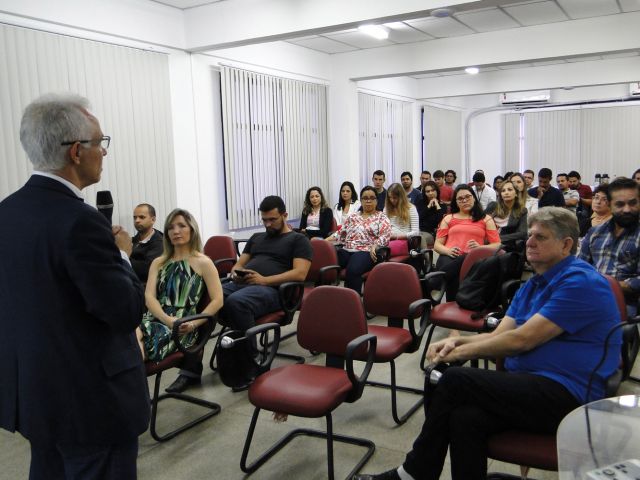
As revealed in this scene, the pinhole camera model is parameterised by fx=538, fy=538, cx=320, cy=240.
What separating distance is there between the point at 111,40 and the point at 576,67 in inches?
316

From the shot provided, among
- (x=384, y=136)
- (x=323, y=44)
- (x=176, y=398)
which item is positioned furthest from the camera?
(x=384, y=136)

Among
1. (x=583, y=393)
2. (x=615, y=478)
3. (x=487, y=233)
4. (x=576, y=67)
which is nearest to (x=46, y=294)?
(x=615, y=478)

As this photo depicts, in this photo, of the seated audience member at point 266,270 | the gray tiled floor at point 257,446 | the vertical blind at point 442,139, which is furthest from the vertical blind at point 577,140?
the seated audience member at point 266,270

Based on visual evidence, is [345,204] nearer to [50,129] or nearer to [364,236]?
[364,236]

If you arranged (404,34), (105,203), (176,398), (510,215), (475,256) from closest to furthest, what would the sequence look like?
(105,203)
(176,398)
(475,256)
(510,215)
(404,34)

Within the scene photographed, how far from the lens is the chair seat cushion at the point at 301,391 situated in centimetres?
231

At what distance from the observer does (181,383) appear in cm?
359

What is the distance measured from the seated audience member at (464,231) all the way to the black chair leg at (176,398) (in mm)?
2386

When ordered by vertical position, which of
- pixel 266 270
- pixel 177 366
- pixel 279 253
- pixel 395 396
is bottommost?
pixel 395 396

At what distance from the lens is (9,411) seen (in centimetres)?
146

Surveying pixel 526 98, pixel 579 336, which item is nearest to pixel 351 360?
pixel 579 336

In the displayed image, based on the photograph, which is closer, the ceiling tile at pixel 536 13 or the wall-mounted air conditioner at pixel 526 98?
the ceiling tile at pixel 536 13

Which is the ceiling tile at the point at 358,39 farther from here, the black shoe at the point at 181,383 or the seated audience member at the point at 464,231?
the black shoe at the point at 181,383

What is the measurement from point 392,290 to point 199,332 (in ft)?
3.93
